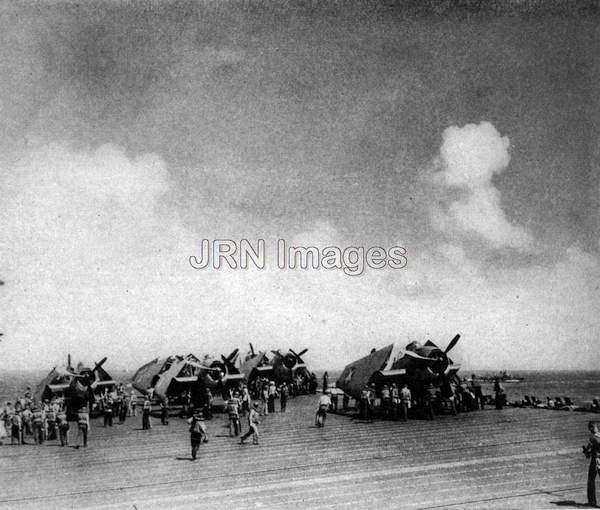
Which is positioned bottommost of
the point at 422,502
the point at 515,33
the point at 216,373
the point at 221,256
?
the point at 422,502

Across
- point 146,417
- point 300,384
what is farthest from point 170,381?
point 300,384

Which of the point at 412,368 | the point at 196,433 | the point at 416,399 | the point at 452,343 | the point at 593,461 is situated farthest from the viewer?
the point at 416,399

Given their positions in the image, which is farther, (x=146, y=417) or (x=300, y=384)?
(x=300, y=384)

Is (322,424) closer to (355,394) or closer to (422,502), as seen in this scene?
(355,394)

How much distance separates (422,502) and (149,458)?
8.07 metres

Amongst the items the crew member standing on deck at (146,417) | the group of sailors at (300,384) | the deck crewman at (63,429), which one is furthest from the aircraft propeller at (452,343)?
the group of sailors at (300,384)

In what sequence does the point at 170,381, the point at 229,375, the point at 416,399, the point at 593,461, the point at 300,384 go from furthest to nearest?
the point at 300,384
the point at 229,375
the point at 170,381
the point at 416,399
the point at 593,461

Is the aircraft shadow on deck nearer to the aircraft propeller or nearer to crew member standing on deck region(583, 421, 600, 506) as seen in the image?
crew member standing on deck region(583, 421, 600, 506)

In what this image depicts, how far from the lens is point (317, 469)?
12281mm

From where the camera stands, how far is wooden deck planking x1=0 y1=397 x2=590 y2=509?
1013 centimetres

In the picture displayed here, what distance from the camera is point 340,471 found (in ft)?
39.6

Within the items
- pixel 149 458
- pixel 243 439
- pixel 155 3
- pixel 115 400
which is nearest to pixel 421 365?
pixel 243 439

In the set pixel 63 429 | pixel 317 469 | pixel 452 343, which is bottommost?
pixel 317 469

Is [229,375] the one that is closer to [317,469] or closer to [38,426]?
[38,426]
